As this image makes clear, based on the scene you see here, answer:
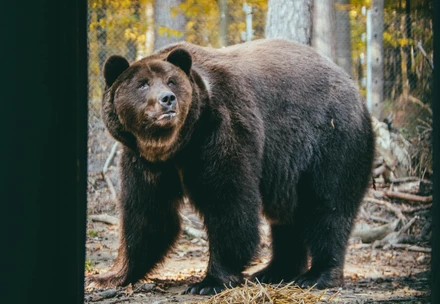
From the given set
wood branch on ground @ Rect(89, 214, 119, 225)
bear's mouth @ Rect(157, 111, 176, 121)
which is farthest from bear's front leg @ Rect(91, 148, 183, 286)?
bear's mouth @ Rect(157, 111, 176, 121)

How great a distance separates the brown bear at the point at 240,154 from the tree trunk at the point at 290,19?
0.89 meters

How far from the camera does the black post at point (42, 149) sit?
2377 mm

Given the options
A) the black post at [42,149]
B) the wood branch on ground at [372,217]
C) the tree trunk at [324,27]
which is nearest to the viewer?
the black post at [42,149]

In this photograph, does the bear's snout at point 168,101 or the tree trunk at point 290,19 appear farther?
the tree trunk at point 290,19

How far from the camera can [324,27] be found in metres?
7.20

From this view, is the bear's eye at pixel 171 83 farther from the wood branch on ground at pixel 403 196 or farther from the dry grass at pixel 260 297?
the wood branch on ground at pixel 403 196

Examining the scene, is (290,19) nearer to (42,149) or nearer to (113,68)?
(113,68)

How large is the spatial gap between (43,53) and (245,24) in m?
5.73

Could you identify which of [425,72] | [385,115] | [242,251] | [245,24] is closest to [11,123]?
[425,72]

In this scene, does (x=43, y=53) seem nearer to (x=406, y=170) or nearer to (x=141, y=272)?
(x=141, y=272)

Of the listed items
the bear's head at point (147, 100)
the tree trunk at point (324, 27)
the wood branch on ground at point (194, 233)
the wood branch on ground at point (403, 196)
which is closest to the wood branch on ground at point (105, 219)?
the bear's head at point (147, 100)

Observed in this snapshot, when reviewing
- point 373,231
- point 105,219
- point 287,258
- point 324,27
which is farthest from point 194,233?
point 324,27

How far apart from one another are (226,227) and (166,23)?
2839 millimetres

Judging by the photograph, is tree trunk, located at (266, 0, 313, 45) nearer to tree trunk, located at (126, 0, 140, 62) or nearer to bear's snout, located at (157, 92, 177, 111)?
tree trunk, located at (126, 0, 140, 62)
